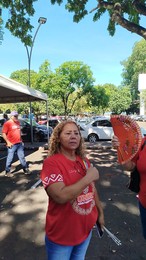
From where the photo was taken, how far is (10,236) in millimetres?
3900

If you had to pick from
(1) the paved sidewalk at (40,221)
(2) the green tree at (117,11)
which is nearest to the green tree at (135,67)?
(2) the green tree at (117,11)

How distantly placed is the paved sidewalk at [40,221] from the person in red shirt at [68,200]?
1.53 m

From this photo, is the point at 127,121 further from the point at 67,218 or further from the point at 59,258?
the point at 59,258

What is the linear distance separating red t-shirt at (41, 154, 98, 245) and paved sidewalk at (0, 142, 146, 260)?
62.2 inches

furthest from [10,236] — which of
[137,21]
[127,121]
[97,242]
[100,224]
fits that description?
[137,21]

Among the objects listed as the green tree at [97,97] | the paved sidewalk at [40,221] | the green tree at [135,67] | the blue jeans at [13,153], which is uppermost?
the green tree at [135,67]

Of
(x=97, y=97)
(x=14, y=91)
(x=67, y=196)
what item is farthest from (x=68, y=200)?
(x=97, y=97)

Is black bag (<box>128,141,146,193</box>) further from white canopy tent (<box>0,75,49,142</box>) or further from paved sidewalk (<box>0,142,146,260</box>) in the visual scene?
white canopy tent (<box>0,75,49,142</box>)

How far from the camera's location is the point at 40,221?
4430mm

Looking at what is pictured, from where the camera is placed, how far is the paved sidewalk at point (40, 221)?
340 cm

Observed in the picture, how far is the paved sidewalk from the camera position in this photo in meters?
3.40

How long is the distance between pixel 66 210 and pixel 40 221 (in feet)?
9.00

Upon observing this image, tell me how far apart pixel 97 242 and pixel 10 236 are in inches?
50.8

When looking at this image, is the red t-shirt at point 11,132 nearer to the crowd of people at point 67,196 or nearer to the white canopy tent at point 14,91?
the white canopy tent at point 14,91
